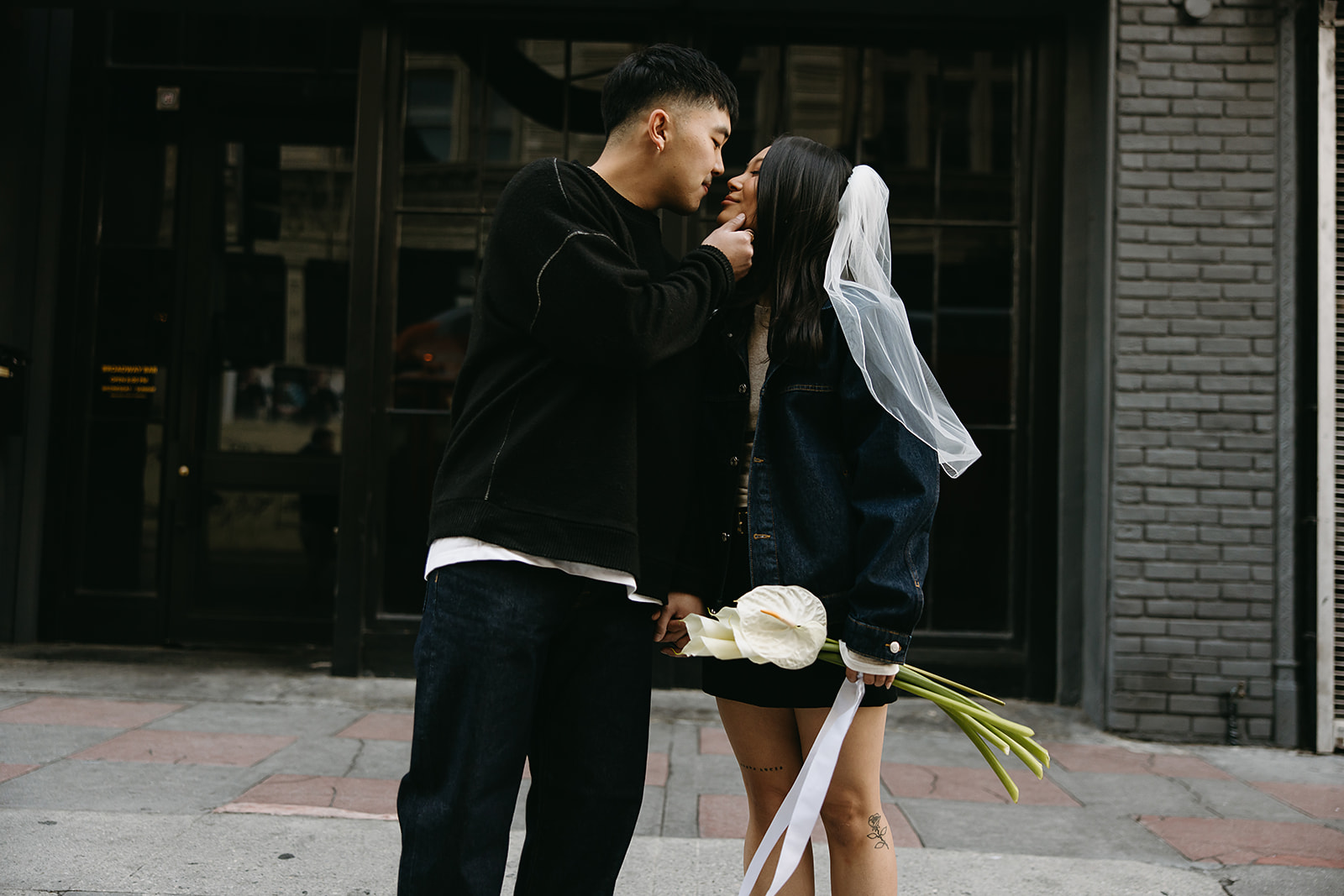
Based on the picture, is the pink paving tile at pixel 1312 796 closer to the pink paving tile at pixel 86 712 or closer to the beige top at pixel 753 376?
the beige top at pixel 753 376

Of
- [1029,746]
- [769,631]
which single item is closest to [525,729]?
[769,631]

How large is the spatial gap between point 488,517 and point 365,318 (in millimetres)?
4133

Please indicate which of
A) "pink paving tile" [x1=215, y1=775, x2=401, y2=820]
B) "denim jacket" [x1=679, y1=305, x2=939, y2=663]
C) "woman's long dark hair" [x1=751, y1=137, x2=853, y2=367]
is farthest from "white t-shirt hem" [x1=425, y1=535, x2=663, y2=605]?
"pink paving tile" [x1=215, y1=775, x2=401, y2=820]

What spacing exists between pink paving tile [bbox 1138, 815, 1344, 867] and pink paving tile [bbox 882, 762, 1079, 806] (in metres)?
0.39

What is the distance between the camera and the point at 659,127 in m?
2.13

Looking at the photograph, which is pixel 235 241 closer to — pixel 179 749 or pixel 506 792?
pixel 179 749

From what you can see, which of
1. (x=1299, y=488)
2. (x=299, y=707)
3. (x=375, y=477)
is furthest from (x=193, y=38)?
(x=1299, y=488)

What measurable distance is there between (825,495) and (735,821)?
2034 millimetres

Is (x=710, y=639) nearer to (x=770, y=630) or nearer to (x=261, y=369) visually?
(x=770, y=630)

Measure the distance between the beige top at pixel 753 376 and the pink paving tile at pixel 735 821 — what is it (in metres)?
1.73

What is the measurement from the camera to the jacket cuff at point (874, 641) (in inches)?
81.4

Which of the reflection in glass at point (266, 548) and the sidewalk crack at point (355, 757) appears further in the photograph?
the reflection in glass at point (266, 548)

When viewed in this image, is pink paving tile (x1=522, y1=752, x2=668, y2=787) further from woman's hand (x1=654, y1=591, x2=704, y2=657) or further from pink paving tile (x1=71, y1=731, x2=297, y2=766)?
woman's hand (x1=654, y1=591, x2=704, y2=657)

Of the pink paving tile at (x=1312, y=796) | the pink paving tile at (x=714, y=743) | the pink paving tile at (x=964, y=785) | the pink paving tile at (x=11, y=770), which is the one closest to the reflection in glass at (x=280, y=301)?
the pink paving tile at (x=11, y=770)
